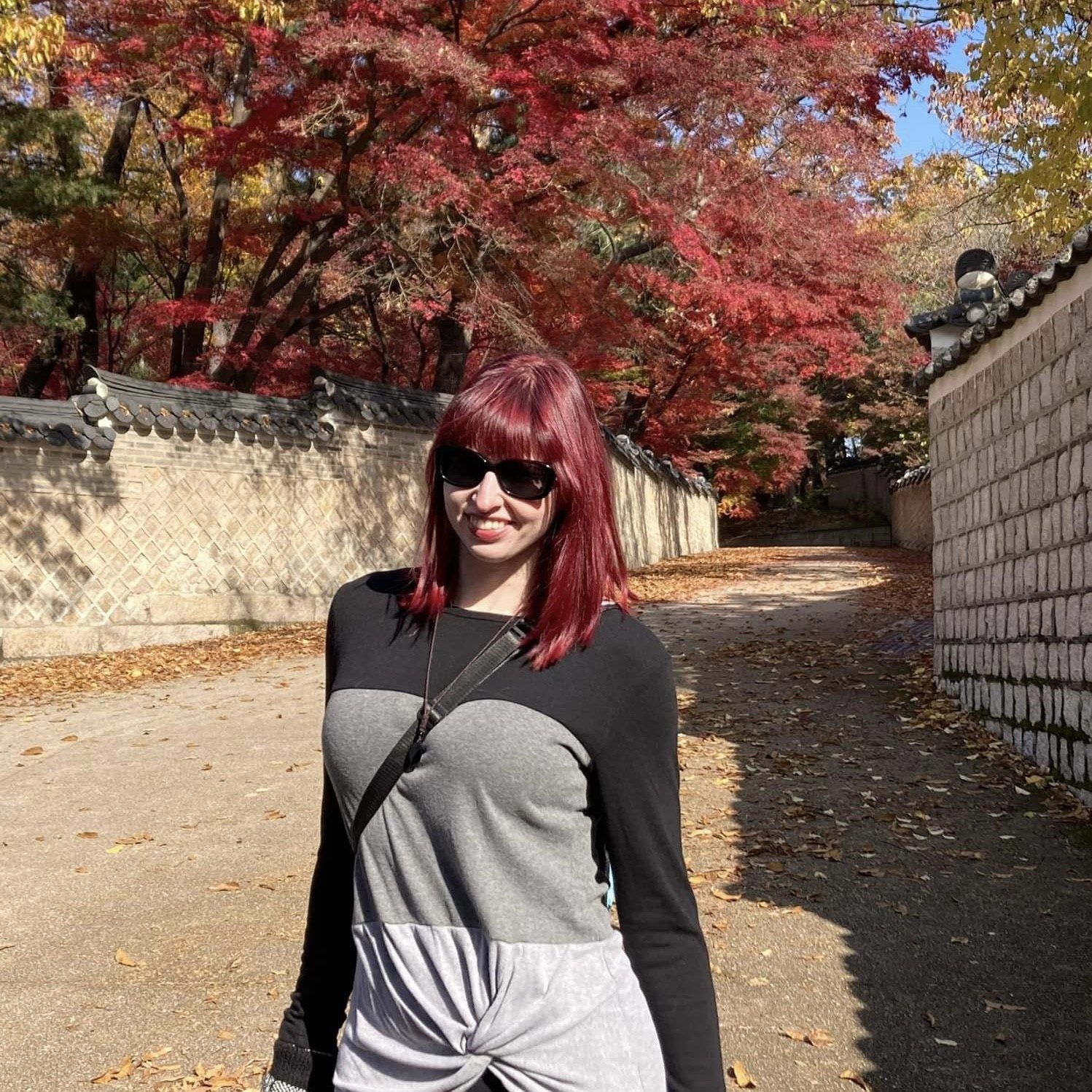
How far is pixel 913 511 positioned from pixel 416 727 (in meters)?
28.0

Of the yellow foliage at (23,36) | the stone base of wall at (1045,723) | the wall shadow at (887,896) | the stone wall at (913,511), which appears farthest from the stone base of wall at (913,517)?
the yellow foliage at (23,36)

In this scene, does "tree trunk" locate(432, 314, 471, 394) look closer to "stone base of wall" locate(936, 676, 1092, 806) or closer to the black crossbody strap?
"stone base of wall" locate(936, 676, 1092, 806)

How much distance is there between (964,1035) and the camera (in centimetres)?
375

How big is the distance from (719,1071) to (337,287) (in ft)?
44.9

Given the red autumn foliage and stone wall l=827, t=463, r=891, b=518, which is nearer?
the red autumn foliage

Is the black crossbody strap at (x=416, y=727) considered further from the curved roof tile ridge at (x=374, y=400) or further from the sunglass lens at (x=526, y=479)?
the curved roof tile ridge at (x=374, y=400)

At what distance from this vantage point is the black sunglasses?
1801 millimetres

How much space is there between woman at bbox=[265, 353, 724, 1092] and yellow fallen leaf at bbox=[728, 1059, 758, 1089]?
2050 mm

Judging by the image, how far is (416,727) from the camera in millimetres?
1671

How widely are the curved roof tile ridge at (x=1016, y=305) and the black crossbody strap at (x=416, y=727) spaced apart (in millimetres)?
5381

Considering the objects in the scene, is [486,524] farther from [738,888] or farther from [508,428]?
[738,888]

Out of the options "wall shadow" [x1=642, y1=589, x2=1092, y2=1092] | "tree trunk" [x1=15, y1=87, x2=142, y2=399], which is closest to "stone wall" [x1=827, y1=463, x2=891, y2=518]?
"tree trunk" [x1=15, y1=87, x2=142, y2=399]

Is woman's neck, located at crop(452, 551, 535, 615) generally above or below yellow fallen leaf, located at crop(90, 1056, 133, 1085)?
above

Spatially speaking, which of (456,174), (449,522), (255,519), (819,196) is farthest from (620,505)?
(449,522)
